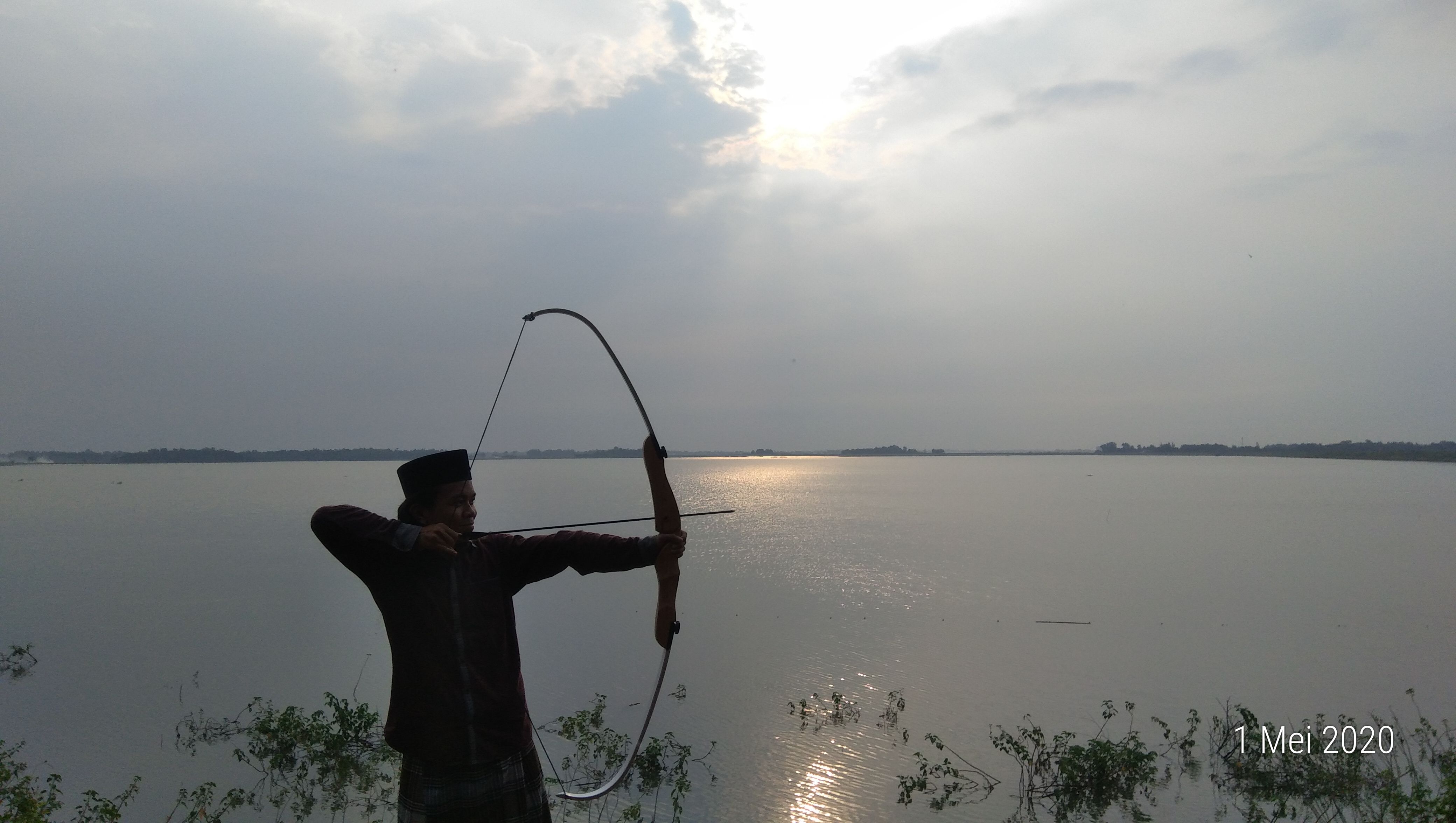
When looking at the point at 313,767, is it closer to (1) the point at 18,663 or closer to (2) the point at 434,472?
(2) the point at 434,472

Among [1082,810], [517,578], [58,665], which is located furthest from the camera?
[58,665]

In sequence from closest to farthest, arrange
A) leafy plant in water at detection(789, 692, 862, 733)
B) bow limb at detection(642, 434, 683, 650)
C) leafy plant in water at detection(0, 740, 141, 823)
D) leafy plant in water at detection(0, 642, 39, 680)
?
1. bow limb at detection(642, 434, 683, 650)
2. leafy plant in water at detection(0, 740, 141, 823)
3. leafy plant in water at detection(789, 692, 862, 733)
4. leafy plant in water at detection(0, 642, 39, 680)

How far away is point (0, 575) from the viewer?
→ 21.6 m

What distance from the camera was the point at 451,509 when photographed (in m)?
2.86

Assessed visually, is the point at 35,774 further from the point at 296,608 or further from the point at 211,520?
the point at 211,520

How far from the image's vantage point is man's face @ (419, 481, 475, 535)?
2857mm

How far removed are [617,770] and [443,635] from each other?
5672mm

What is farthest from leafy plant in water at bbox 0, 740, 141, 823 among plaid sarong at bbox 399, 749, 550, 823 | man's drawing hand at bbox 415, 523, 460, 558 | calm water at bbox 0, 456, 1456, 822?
man's drawing hand at bbox 415, 523, 460, 558

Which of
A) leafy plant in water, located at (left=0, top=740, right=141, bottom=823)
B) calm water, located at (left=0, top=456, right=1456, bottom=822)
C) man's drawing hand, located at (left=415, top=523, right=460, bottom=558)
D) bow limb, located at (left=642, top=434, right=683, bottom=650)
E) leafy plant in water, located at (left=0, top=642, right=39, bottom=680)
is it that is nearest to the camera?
man's drawing hand, located at (left=415, top=523, right=460, bottom=558)

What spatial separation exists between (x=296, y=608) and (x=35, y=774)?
944cm

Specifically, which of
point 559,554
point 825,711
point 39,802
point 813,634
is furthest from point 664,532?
point 813,634

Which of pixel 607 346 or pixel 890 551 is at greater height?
pixel 607 346

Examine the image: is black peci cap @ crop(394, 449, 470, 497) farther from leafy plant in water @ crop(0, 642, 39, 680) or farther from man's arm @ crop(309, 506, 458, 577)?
leafy plant in water @ crop(0, 642, 39, 680)

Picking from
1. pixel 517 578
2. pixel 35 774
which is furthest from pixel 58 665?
pixel 517 578
